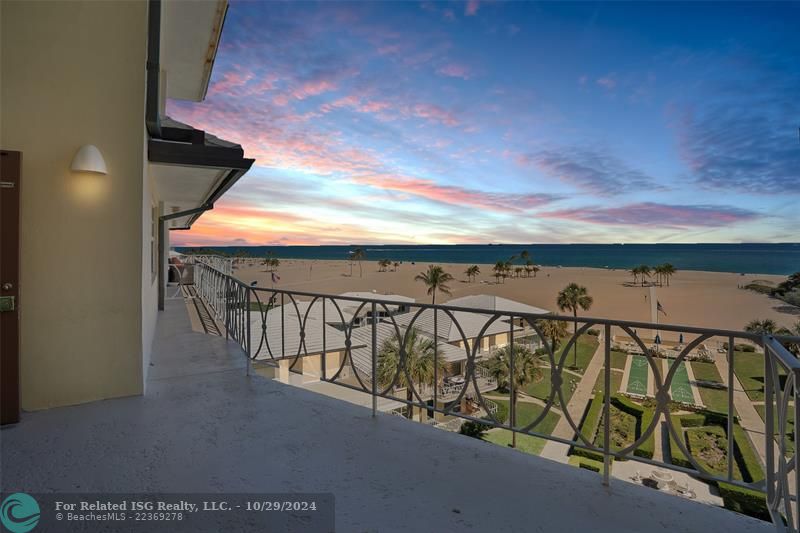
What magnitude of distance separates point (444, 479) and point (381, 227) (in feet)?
164

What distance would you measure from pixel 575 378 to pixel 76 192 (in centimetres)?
1546

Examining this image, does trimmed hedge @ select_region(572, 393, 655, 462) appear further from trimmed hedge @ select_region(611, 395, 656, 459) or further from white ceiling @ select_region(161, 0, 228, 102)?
white ceiling @ select_region(161, 0, 228, 102)

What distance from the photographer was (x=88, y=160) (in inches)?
118

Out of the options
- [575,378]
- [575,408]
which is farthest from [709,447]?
[575,378]

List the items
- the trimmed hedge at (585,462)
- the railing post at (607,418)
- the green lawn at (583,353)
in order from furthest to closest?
the green lawn at (583,353) < the trimmed hedge at (585,462) < the railing post at (607,418)

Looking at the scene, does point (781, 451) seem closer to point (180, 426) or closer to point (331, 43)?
point (180, 426)

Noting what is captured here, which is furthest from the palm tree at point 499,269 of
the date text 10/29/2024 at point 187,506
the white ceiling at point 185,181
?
the date text 10/29/2024 at point 187,506

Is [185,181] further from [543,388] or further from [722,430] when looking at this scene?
[722,430]

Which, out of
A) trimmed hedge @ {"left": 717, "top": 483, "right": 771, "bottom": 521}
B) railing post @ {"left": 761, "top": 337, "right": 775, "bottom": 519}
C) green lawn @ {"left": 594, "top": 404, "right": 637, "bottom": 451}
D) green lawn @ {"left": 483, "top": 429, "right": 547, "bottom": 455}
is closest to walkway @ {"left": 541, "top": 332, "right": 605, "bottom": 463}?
green lawn @ {"left": 483, "top": 429, "right": 547, "bottom": 455}

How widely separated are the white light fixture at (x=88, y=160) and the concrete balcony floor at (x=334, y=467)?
1.88 m

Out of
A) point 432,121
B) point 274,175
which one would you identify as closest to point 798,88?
point 432,121

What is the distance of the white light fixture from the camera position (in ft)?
9.74

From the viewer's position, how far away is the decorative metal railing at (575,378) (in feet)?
5.62

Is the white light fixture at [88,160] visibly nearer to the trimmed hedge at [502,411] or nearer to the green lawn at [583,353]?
the trimmed hedge at [502,411]
